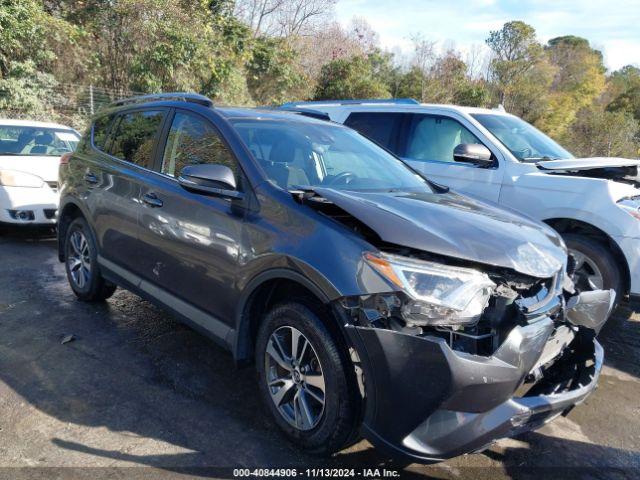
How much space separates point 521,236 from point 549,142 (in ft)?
12.7

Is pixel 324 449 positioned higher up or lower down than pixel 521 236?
lower down

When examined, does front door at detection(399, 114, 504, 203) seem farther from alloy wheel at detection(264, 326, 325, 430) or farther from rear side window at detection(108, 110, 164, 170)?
alloy wheel at detection(264, 326, 325, 430)

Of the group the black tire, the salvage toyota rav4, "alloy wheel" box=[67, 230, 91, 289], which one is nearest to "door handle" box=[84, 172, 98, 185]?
"alloy wheel" box=[67, 230, 91, 289]

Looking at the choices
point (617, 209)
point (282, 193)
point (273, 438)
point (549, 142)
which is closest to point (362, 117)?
point (549, 142)

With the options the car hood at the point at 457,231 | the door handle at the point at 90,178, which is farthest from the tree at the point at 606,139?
the door handle at the point at 90,178

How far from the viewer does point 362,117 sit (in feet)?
21.8

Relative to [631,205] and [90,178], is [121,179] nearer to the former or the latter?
[90,178]

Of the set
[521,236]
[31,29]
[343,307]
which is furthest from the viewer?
[31,29]

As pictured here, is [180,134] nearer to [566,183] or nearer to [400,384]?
[400,384]

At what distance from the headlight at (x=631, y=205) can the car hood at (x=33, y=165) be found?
679 centimetres

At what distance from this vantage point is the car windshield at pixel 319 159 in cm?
336

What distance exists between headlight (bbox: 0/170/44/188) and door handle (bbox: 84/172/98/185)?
2753 millimetres

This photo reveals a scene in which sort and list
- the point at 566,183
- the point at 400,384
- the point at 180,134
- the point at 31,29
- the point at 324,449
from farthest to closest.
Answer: the point at 31,29
the point at 566,183
the point at 180,134
the point at 324,449
the point at 400,384

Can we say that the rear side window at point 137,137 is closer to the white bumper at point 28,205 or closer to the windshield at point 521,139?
the white bumper at point 28,205
